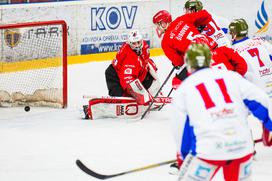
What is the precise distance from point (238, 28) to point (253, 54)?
21 cm

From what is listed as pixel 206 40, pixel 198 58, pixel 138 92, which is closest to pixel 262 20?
pixel 138 92

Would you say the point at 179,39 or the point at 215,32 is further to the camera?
the point at 215,32

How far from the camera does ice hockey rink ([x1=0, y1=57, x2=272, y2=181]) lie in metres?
5.52

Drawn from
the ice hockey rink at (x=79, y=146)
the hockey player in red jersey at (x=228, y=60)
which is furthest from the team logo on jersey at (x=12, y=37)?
the hockey player in red jersey at (x=228, y=60)

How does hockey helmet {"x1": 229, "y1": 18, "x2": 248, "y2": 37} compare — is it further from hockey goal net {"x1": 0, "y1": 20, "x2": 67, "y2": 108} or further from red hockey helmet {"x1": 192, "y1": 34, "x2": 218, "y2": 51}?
hockey goal net {"x1": 0, "y1": 20, "x2": 67, "y2": 108}

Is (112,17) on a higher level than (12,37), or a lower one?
higher

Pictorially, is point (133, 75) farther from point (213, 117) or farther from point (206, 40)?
point (213, 117)

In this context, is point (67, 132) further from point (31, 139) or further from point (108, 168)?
point (108, 168)

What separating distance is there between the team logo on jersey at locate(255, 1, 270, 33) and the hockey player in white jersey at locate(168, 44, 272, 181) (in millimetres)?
A: 8019

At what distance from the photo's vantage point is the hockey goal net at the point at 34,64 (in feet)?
25.9

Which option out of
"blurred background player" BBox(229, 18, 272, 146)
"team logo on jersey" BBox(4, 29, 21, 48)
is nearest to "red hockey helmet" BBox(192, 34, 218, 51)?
"blurred background player" BBox(229, 18, 272, 146)

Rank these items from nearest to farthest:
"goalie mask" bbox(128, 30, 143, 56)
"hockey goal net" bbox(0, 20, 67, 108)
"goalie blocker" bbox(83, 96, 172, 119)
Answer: "goalie mask" bbox(128, 30, 143, 56) → "goalie blocker" bbox(83, 96, 172, 119) → "hockey goal net" bbox(0, 20, 67, 108)

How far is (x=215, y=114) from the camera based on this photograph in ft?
12.2

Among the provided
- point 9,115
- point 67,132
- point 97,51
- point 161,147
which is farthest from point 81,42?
point 161,147
